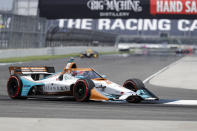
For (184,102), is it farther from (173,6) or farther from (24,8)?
(24,8)

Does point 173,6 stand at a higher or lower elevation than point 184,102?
higher

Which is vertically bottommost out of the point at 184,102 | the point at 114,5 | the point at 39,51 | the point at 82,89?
the point at 39,51

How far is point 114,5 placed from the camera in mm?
42156

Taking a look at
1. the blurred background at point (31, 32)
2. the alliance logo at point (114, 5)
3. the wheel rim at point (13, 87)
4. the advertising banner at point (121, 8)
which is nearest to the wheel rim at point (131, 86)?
the wheel rim at point (13, 87)

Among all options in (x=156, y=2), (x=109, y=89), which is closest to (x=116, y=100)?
(x=109, y=89)

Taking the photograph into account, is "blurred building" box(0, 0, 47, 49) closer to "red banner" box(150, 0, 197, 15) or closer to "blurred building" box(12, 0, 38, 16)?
"blurred building" box(12, 0, 38, 16)

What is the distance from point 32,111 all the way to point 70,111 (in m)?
0.76

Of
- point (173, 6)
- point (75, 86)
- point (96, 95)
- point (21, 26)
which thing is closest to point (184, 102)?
point (96, 95)

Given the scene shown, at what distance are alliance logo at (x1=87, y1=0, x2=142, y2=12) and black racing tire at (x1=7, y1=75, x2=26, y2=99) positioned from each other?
28267 mm

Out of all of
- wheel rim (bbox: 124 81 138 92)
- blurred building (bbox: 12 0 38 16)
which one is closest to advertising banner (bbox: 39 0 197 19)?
blurred building (bbox: 12 0 38 16)

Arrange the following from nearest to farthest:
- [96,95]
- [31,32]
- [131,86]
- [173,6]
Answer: [96,95]
[131,86]
[173,6]
[31,32]

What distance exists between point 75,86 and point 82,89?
20 cm

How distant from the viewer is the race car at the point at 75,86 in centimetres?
1237

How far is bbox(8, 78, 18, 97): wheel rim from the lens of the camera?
13715mm
